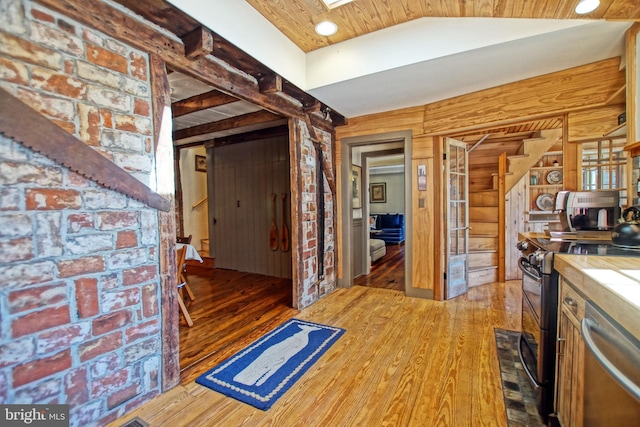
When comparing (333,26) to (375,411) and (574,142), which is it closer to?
(574,142)

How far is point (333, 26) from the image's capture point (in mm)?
2254

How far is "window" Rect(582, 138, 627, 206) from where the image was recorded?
200 centimetres

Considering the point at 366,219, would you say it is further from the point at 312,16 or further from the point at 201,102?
the point at 312,16

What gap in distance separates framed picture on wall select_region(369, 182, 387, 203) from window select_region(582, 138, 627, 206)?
7.18 m

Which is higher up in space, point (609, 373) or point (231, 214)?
point (231, 214)

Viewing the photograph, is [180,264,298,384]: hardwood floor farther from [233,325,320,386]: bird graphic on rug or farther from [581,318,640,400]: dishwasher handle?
[581,318,640,400]: dishwasher handle

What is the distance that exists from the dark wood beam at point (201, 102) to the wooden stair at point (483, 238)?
3807mm

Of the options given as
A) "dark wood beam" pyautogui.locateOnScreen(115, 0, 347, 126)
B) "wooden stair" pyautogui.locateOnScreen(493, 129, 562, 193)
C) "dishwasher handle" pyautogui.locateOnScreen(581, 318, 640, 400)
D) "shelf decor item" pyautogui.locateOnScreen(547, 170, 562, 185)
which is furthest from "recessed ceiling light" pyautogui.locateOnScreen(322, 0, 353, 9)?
"shelf decor item" pyautogui.locateOnScreen(547, 170, 562, 185)

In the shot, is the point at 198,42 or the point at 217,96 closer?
the point at 198,42

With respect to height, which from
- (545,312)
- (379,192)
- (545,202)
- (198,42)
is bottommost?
(545,312)

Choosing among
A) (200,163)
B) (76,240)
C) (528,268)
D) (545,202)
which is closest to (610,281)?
(528,268)

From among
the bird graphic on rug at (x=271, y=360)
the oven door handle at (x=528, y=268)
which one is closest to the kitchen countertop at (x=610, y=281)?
the oven door handle at (x=528, y=268)

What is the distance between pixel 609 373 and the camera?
0.77 metres

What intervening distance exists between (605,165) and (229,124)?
4.00m
